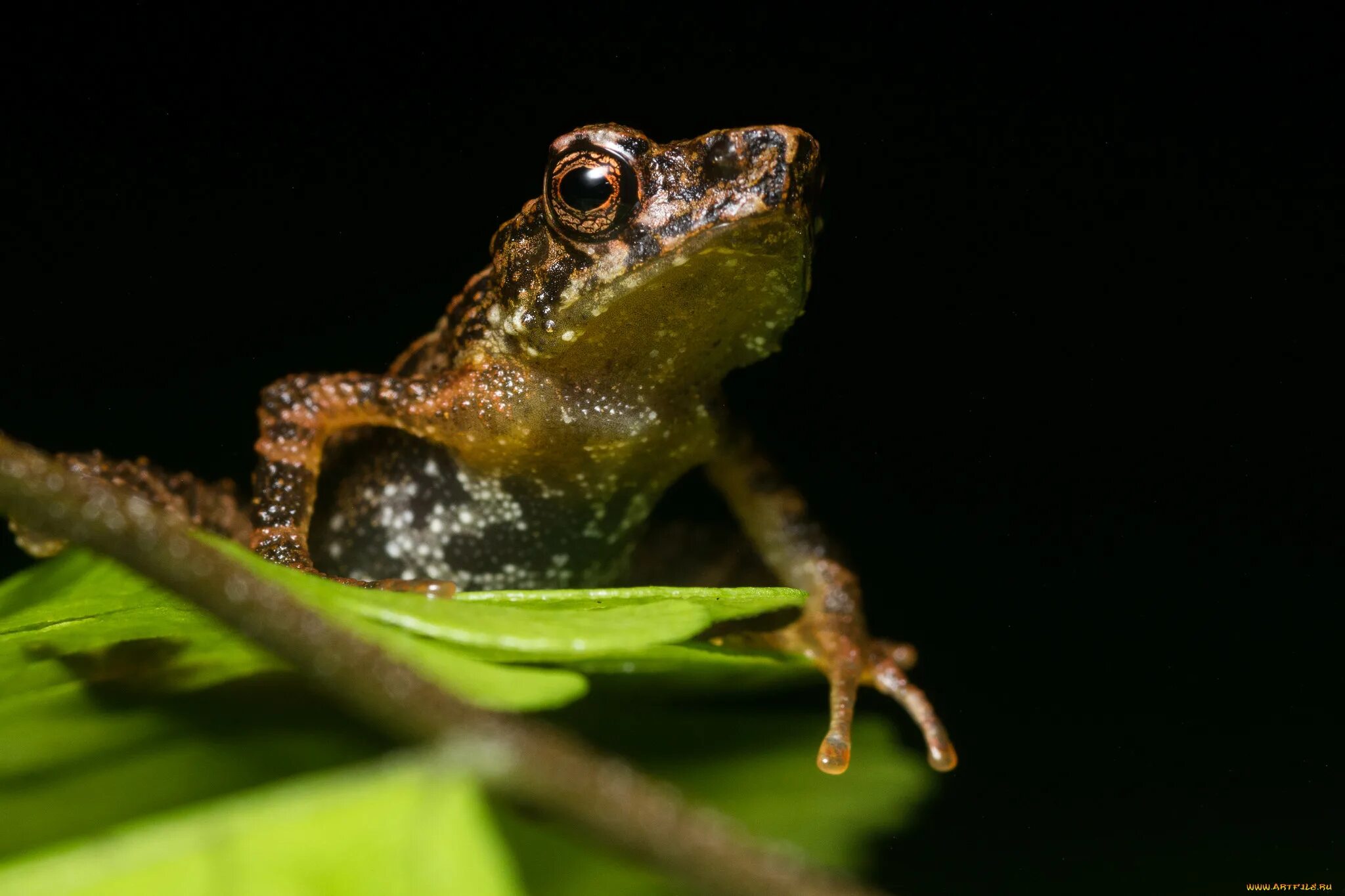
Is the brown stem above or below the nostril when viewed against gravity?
below

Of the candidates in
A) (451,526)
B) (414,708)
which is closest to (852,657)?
(451,526)

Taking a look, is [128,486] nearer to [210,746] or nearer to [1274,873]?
[210,746]

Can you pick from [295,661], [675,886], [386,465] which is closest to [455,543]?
[386,465]

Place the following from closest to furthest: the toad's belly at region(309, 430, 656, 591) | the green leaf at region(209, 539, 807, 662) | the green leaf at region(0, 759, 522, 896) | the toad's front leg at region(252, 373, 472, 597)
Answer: the green leaf at region(0, 759, 522, 896)
the green leaf at region(209, 539, 807, 662)
the toad's front leg at region(252, 373, 472, 597)
the toad's belly at region(309, 430, 656, 591)

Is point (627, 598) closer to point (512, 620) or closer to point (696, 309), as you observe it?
point (512, 620)

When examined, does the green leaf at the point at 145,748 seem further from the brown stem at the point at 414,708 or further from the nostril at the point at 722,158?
the nostril at the point at 722,158

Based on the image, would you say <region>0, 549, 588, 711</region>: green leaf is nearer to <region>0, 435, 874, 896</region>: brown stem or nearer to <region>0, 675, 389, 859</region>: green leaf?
<region>0, 675, 389, 859</region>: green leaf

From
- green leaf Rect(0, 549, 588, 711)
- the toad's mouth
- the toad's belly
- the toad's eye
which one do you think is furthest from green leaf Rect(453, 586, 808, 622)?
the toad's belly
